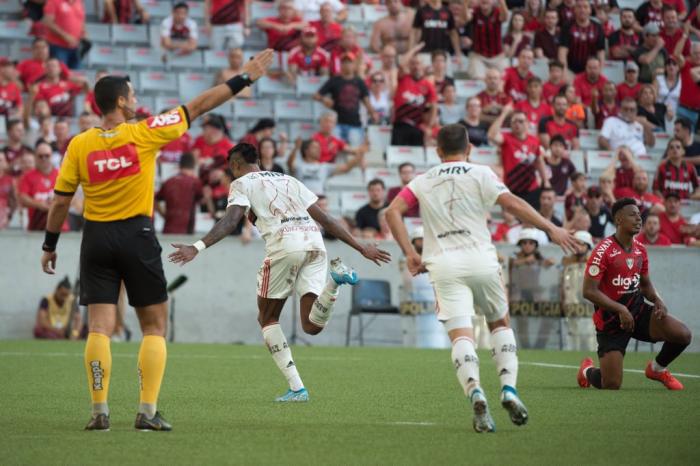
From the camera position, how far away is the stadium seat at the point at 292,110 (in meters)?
22.4

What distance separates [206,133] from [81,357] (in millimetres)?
6729

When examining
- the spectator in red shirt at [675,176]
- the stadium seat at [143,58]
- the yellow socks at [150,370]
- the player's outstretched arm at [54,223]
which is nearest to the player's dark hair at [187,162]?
the stadium seat at [143,58]

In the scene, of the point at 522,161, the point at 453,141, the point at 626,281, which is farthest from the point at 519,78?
the point at 453,141

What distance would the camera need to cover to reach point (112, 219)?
7406mm

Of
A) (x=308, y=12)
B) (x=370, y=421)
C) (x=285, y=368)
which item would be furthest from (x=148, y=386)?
(x=308, y=12)

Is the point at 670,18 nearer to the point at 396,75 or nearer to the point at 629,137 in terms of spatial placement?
the point at 629,137

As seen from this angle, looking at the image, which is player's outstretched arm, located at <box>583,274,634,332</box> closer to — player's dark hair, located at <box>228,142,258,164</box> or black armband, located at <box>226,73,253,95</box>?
player's dark hair, located at <box>228,142,258,164</box>

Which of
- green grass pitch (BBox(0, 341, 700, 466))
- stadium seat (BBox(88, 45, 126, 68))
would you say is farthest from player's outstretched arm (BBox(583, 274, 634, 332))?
stadium seat (BBox(88, 45, 126, 68))

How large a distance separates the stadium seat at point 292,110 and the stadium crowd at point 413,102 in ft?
0.78

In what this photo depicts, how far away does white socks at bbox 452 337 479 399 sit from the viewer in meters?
7.30

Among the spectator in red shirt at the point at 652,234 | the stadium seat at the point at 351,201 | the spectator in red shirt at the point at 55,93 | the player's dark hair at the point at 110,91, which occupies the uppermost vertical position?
the player's dark hair at the point at 110,91

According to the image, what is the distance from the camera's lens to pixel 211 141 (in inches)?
800

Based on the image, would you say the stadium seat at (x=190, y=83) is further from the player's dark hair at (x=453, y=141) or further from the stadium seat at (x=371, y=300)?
the player's dark hair at (x=453, y=141)

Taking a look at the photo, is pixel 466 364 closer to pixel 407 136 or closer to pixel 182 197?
pixel 182 197
